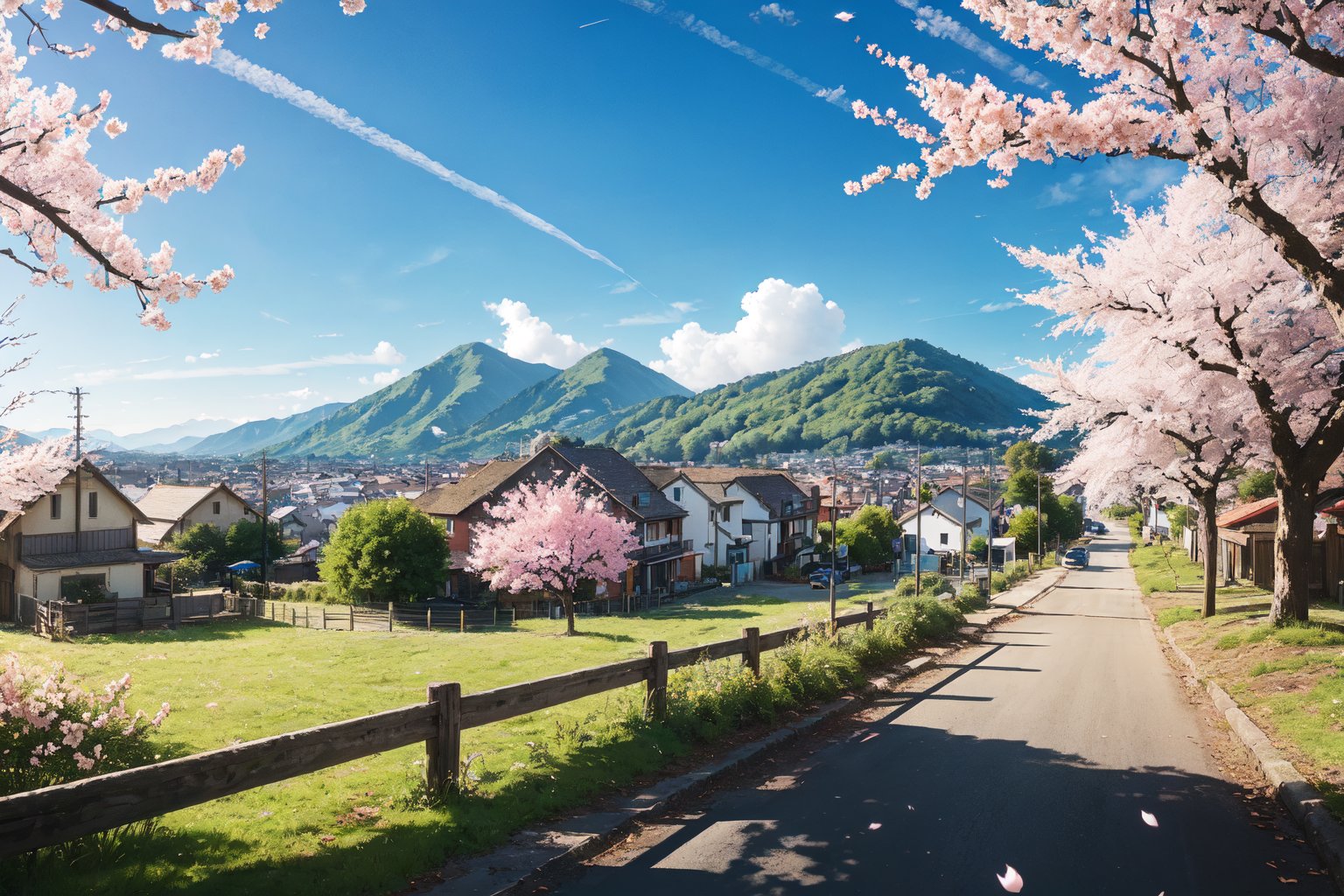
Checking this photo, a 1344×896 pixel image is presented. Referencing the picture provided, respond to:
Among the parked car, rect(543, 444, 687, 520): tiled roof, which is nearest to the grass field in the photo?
rect(543, 444, 687, 520): tiled roof

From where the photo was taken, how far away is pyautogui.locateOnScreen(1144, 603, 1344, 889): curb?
6.32m

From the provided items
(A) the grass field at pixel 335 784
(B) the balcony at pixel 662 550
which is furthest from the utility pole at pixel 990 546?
(A) the grass field at pixel 335 784

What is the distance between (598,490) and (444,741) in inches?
1671

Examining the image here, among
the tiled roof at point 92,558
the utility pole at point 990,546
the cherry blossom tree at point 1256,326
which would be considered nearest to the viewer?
the cherry blossom tree at point 1256,326

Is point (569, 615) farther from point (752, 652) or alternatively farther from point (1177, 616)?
point (1177, 616)

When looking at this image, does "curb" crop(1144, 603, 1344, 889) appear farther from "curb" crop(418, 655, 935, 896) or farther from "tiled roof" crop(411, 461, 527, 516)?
"tiled roof" crop(411, 461, 527, 516)

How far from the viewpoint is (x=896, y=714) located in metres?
12.1

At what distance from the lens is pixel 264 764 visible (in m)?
5.72

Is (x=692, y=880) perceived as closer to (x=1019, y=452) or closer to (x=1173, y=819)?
(x=1173, y=819)

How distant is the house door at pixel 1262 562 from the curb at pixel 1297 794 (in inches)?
1066

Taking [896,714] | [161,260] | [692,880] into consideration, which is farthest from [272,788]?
[896,714]

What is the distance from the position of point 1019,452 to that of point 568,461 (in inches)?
3420

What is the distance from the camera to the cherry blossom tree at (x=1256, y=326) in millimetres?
16391

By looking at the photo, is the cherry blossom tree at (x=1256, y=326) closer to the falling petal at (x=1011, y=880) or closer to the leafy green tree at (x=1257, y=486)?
the falling petal at (x=1011, y=880)
